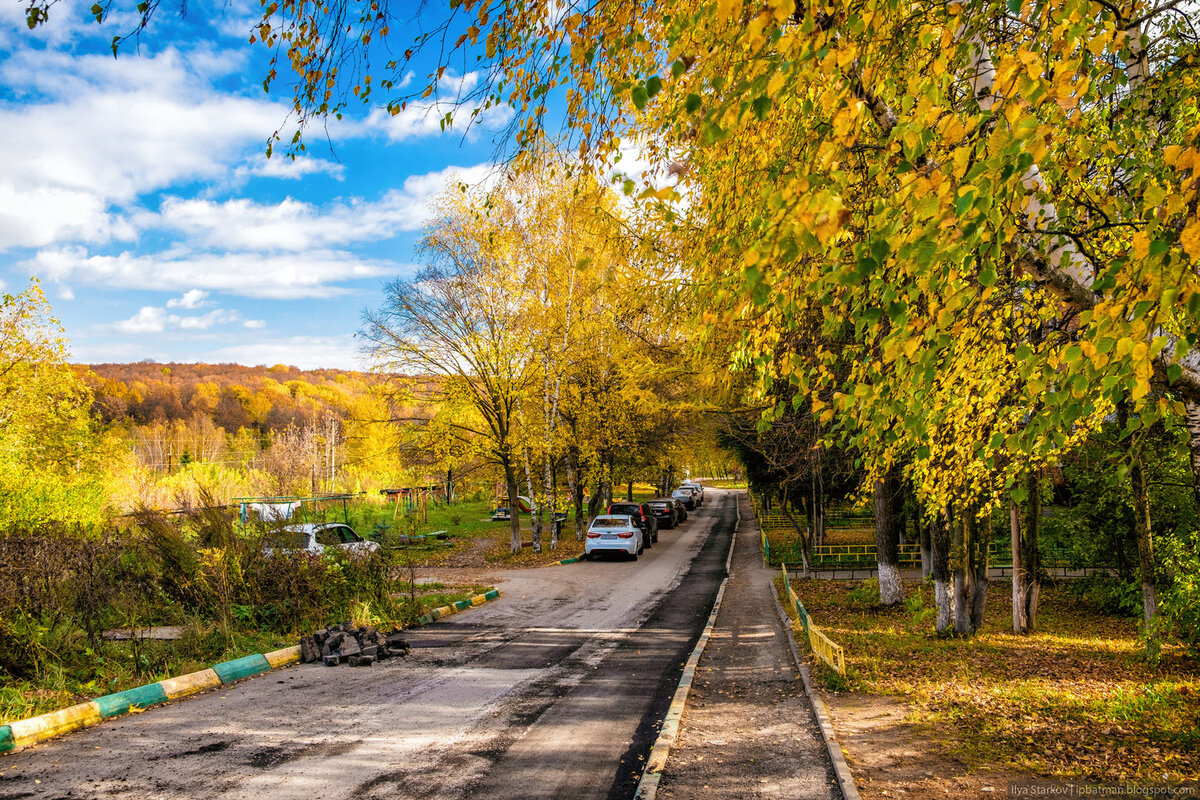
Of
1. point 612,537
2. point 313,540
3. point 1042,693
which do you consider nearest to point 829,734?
point 1042,693

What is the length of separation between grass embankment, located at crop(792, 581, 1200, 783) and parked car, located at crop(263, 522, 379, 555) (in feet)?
26.7

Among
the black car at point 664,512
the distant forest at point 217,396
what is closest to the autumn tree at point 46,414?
the black car at point 664,512

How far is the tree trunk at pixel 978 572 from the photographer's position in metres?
10.2

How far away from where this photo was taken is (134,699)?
20.7 feet

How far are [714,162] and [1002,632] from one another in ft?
32.0

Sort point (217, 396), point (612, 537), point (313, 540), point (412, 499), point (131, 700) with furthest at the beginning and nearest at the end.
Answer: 1. point (217, 396)
2. point (412, 499)
3. point (612, 537)
4. point (313, 540)
5. point (131, 700)

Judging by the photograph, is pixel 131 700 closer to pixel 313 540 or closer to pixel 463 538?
pixel 313 540

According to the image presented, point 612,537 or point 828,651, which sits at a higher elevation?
point 828,651

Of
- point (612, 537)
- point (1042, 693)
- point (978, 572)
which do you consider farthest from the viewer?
point (612, 537)

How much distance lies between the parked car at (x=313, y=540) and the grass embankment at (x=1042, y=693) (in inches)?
320

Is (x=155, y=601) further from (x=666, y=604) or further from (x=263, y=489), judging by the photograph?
(x=263, y=489)

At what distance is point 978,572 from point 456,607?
30.1 feet

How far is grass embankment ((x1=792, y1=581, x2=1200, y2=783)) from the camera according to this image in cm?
489

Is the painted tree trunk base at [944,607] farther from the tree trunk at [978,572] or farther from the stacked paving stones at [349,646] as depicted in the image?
the stacked paving stones at [349,646]
